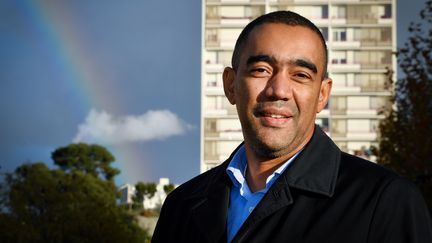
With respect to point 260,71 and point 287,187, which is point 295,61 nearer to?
point 260,71

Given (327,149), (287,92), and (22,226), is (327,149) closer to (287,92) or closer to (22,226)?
(287,92)

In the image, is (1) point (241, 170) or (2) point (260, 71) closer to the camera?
(2) point (260, 71)

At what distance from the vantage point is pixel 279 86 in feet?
9.32

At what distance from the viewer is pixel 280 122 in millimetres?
2871

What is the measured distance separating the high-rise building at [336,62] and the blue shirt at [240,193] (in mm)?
62620

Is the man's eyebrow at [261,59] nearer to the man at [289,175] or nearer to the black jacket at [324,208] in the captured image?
the man at [289,175]

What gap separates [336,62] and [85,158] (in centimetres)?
2692

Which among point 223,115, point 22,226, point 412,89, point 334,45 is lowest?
point 22,226

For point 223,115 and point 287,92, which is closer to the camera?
point 287,92

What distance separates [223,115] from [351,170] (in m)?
64.4

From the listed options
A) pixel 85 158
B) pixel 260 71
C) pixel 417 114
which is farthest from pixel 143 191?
pixel 260 71

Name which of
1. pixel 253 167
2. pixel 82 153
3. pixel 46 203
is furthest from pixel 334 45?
pixel 253 167

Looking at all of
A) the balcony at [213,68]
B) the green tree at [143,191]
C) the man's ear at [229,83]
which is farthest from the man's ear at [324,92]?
the balcony at [213,68]

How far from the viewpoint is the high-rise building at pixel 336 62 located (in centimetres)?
6688
